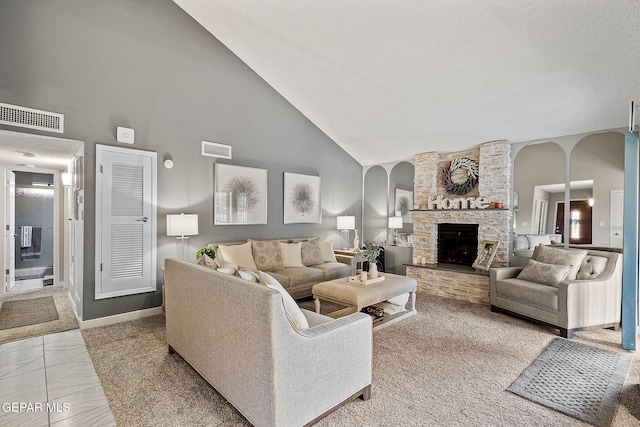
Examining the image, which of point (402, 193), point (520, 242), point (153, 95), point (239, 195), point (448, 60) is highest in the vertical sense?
point (448, 60)

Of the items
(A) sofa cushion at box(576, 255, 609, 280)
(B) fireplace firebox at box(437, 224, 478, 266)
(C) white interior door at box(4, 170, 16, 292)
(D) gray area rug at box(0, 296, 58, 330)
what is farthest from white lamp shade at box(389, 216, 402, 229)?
(C) white interior door at box(4, 170, 16, 292)

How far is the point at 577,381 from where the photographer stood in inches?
99.1

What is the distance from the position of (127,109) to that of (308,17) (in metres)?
2.54

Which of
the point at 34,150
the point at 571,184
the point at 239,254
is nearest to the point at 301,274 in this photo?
the point at 239,254

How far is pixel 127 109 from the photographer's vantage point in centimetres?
399

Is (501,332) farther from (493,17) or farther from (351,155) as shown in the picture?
(351,155)

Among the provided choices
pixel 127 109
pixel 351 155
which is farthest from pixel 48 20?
pixel 351 155

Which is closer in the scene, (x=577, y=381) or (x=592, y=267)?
(x=577, y=381)

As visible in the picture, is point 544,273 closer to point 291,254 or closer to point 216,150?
point 291,254

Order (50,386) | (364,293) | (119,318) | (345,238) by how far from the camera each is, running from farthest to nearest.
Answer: (345,238)
(119,318)
(364,293)
(50,386)

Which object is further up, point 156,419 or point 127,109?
point 127,109

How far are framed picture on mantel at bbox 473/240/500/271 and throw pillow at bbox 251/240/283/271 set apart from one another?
3204mm

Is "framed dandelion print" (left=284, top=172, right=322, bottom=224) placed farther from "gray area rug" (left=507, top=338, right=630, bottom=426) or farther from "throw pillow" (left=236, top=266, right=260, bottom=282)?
"gray area rug" (left=507, top=338, right=630, bottom=426)

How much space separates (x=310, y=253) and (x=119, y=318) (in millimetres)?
2828
